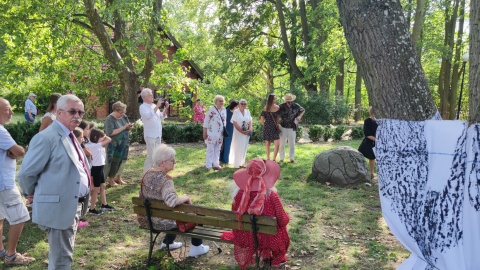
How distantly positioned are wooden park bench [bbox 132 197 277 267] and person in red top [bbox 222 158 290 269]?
114 mm

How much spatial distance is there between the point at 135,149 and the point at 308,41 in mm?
17268

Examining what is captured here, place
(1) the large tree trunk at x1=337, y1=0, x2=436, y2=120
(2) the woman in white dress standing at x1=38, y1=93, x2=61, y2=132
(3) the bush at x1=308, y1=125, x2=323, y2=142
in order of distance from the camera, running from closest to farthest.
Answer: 1. (1) the large tree trunk at x1=337, y1=0, x2=436, y2=120
2. (2) the woman in white dress standing at x1=38, y1=93, x2=61, y2=132
3. (3) the bush at x1=308, y1=125, x2=323, y2=142

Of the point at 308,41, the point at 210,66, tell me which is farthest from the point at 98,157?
the point at 210,66

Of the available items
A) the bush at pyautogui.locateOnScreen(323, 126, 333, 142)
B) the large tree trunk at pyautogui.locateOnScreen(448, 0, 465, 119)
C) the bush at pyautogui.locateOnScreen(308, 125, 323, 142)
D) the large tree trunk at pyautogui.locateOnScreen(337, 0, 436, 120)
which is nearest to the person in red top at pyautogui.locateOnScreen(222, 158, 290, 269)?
the large tree trunk at pyautogui.locateOnScreen(337, 0, 436, 120)

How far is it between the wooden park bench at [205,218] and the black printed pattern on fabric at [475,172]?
181 centimetres

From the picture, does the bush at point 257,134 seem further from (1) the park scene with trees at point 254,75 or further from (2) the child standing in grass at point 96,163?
(2) the child standing in grass at point 96,163

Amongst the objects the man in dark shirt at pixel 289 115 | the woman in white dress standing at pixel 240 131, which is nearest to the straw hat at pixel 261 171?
the woman in white dress standing at pixel 240 131

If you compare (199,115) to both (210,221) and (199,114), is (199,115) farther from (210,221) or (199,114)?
(210,221)

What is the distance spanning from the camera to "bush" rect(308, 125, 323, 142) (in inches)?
752

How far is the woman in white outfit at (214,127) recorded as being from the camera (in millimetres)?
10328

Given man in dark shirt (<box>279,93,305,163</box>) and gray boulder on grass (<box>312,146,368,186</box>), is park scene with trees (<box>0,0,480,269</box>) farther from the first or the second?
man in dark shirt (<box>279,93,305,163</box>)

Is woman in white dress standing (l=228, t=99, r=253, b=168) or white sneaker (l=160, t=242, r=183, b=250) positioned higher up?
woman in white dress standing (l=228, t=99, r=253, b=168)

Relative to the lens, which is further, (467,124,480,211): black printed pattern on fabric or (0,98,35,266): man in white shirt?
(0,98,35,266): man in white shirt

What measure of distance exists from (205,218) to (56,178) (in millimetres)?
1624
